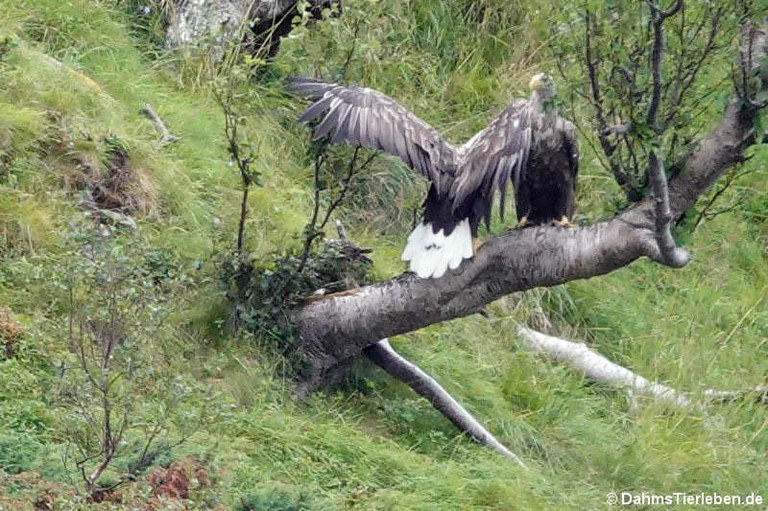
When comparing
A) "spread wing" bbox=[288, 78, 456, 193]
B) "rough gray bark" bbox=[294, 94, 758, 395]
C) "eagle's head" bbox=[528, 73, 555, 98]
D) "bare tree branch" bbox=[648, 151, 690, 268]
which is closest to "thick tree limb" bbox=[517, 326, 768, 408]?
"rough gray bark" bbox=[294, 94, 758, 395]

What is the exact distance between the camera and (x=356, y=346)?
6.20 metres

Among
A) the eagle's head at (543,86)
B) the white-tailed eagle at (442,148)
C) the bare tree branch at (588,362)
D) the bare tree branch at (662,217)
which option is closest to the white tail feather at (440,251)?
the white-tailed eagle at (442,148)

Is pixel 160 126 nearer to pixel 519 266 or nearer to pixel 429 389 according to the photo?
pixel 429 389

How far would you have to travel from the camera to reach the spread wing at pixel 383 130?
5.66m

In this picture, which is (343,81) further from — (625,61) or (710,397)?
(710,397)

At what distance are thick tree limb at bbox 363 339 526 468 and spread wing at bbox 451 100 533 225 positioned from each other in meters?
0.97

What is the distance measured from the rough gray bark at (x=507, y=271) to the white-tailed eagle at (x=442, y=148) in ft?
0.40

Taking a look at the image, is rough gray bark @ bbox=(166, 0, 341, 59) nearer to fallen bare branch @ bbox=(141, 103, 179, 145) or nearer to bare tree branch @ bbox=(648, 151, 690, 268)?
fallen bare branch @ bbox=(141, 103, 179, 145)

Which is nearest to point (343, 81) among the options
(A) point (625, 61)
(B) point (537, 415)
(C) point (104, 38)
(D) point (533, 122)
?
(D) point (533, 122)

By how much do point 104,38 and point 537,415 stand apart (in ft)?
11.8

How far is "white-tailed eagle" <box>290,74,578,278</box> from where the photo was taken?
5.65 meters

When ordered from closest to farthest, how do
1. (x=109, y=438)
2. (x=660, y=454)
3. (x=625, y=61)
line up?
(x=109, y=438) → (x=625, y=61) → (x=660, y=454)

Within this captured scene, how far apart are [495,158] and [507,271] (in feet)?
1.54

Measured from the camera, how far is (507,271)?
5664 mm
